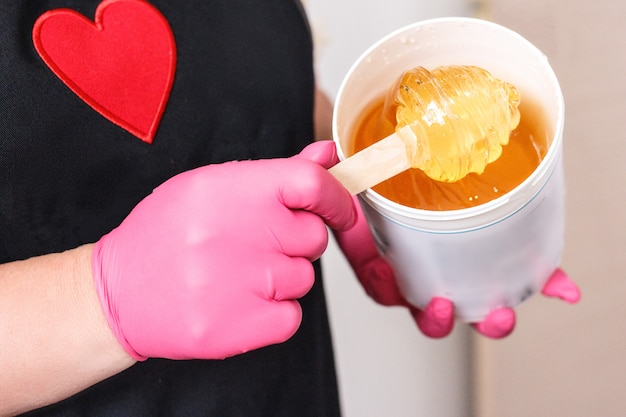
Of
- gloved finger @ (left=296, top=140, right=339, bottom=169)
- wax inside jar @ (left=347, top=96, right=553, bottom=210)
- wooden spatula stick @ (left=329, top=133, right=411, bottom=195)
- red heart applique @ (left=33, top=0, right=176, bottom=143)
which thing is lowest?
wax inside jar @ (left=347, top=96, right=553, bottom=210)

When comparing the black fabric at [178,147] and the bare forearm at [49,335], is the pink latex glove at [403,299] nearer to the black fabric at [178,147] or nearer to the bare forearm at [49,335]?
the black fabric at [178,147]

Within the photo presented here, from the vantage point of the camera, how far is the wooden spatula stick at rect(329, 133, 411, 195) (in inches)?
18.5

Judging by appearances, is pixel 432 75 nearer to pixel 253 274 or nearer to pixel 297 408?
pixel 253 274

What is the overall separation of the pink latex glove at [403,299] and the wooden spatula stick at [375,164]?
17 cm

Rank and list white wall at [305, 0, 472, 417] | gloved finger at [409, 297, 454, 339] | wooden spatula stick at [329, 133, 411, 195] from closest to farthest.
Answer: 1. wooden spatula stick at [329, 133, 411, 195]
2. gloved finger at [409, 297, 454, 339]
3. white wall at [305, 0, 472, 417]

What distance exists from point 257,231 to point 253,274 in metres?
0.03

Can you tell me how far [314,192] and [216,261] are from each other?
0.28 ft

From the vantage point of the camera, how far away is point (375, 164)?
0.47 metres

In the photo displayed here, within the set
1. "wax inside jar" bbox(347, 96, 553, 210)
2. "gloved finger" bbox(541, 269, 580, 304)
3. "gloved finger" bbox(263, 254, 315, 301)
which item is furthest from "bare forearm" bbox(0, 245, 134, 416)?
"gloved finger" bbox(541, 269, 580, 304)

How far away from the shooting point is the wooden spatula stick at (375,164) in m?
0.47

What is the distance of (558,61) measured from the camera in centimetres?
81

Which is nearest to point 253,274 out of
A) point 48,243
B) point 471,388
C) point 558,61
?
point 48,243

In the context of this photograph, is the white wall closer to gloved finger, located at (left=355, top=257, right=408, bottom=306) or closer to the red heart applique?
gloved finger, located at (left=355, top=257, right=408, bottom=306)

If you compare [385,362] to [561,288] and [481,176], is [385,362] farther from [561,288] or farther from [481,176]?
[481,176]
